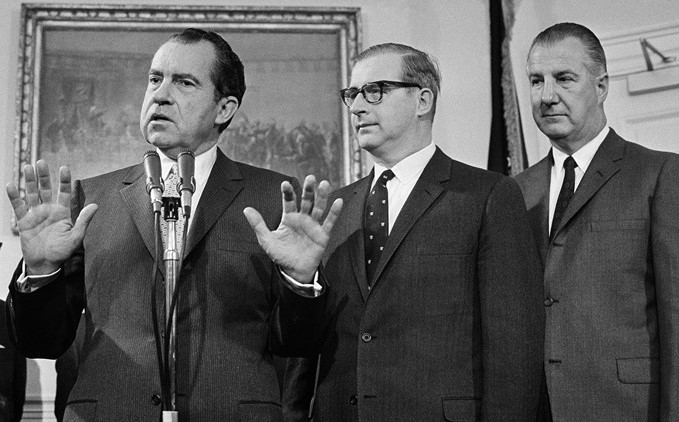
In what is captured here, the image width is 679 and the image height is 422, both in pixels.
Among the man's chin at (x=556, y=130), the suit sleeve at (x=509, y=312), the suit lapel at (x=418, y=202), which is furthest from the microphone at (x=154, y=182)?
the man's chin at (x=556, y=130)

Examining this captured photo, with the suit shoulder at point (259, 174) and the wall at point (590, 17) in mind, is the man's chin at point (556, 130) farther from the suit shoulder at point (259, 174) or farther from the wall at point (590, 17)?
the wall at point (590, 17)

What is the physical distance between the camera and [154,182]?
2.03m

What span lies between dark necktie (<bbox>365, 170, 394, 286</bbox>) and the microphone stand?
0.74 meters

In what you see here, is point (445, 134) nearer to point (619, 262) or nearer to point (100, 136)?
point (100, 136)

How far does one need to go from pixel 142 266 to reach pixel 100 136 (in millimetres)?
2400

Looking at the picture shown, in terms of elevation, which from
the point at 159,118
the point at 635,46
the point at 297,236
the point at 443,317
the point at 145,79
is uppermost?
the point at 635,46

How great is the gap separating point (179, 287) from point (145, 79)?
2.81 m

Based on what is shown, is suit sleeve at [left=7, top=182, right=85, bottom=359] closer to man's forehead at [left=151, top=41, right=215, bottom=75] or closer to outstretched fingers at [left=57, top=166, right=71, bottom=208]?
outstretched fingers at [left=57, top=166, right=71, bottom=208]

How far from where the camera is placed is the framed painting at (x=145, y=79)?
456cm

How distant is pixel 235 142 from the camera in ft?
15.4

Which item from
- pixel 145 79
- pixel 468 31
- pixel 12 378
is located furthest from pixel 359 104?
pixel 468 31

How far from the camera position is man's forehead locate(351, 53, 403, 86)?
2.84m

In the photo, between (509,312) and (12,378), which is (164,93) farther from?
(12,378)

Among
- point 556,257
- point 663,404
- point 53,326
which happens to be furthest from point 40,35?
point 663,404
